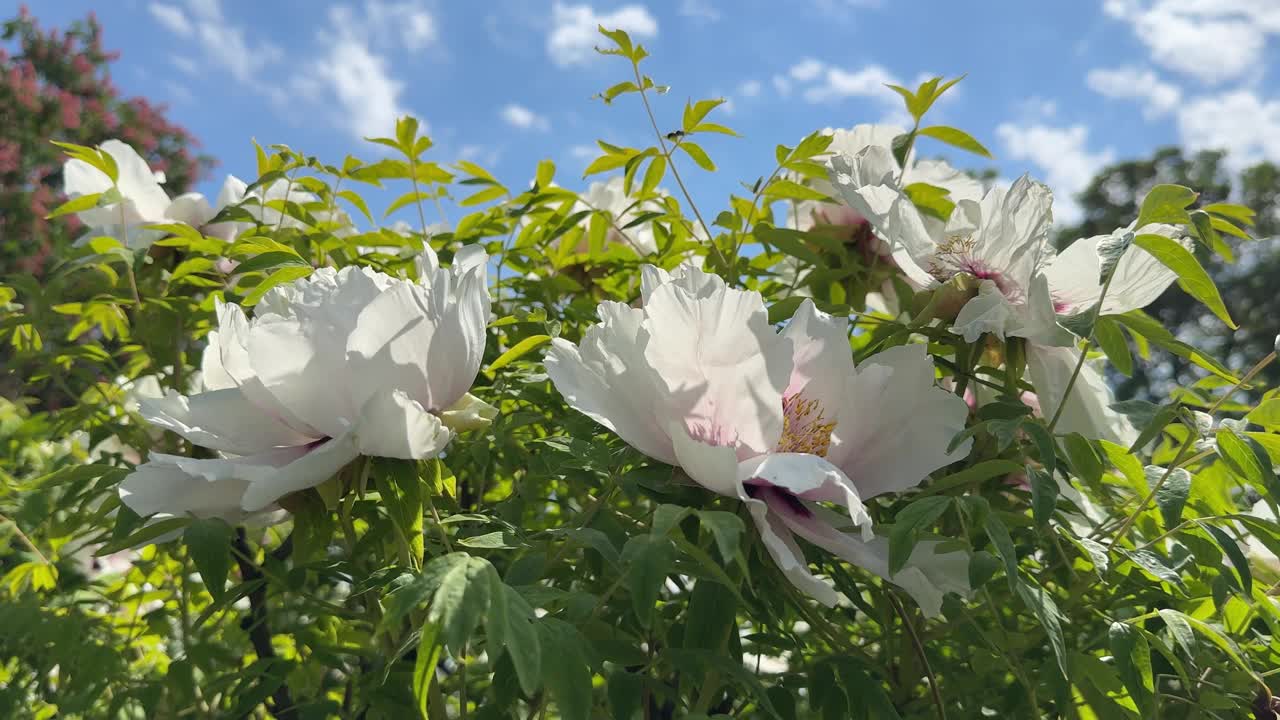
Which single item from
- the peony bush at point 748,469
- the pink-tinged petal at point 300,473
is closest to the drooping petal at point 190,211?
the peony bush at point 748,469

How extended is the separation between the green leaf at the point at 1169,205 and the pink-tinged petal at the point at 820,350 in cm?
21

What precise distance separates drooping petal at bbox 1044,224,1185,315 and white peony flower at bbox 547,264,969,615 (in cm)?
18

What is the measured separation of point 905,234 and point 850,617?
0.47 metres

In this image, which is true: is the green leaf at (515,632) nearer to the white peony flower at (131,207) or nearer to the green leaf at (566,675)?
the green leaf at (566,675)

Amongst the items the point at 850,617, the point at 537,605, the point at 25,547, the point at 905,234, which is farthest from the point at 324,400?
the point at 25,547

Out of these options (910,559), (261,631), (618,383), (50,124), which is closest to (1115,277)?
(910,559)

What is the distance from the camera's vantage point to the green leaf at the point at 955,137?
88 cm

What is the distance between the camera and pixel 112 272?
3.37 ft

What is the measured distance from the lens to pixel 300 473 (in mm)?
567

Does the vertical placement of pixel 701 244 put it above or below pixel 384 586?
above

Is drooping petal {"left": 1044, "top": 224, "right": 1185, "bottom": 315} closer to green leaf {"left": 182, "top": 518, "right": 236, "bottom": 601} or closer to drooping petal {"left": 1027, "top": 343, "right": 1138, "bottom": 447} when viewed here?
drooping petal {"left": 1027, "top": 343, "right": 1138, "bottom": 447}

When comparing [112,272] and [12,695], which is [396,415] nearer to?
[112,272]

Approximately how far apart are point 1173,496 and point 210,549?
62 centimetres

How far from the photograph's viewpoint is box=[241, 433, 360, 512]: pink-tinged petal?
565 millimetres
